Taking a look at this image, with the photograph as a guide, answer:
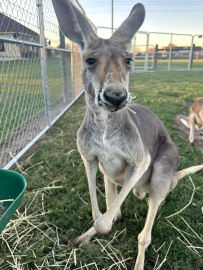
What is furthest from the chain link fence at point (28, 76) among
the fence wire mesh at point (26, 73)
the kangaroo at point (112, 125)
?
the kangaroo at point (112, 125)

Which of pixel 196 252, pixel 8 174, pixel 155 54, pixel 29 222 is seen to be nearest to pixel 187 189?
pixel 196 252

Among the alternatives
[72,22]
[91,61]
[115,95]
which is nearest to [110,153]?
[115,95]

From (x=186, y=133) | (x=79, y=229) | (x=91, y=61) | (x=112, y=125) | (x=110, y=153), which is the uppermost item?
(x=91, y=61)

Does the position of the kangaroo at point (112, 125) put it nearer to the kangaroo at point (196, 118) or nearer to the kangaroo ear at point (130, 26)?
the kangaroo ear at point (130, 26)

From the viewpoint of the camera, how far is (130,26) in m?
1.58

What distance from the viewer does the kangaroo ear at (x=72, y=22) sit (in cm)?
140

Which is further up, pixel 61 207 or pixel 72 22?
pixel 72 22

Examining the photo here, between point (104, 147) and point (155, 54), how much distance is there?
1788cm

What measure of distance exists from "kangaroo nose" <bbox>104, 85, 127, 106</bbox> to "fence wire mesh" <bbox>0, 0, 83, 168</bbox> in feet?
5.08

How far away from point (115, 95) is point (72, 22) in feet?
2.48

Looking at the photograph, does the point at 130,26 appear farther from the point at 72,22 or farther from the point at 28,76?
the point at 28,76

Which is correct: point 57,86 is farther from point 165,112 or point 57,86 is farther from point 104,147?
point 104,147

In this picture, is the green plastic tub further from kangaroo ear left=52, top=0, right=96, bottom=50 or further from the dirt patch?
the dirt patch

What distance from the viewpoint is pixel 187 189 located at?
227 cm
